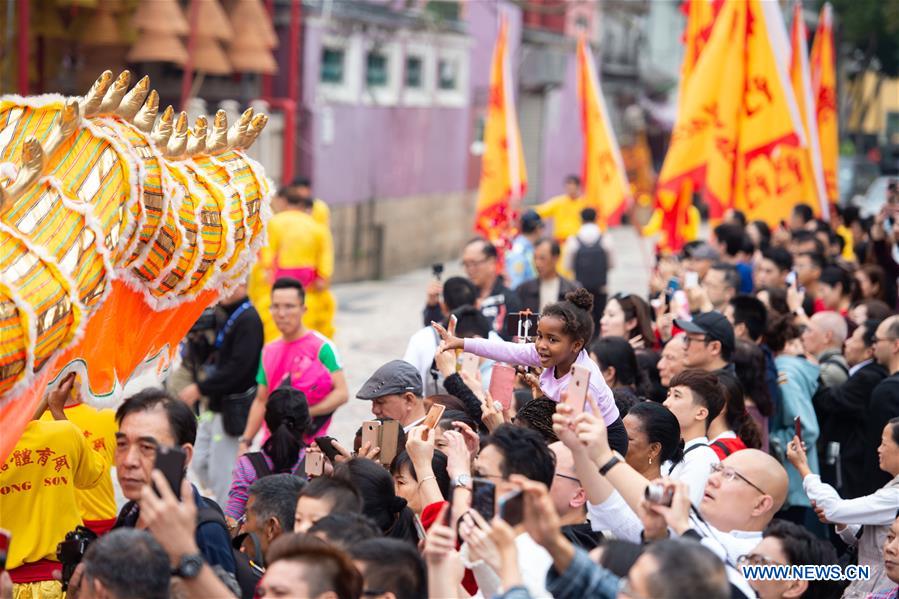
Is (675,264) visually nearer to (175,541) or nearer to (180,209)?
(180,209)

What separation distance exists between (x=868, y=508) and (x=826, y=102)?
12452mm

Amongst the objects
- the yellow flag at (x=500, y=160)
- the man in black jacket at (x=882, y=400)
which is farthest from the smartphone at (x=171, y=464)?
the yellow flag at (x=500, y=160)

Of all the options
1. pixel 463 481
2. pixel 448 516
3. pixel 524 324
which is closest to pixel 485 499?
pixel 448 516

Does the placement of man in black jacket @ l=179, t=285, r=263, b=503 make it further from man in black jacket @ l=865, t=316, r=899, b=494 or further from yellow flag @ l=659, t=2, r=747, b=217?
yellow flag @ l=659, t=2, r=747, b=217

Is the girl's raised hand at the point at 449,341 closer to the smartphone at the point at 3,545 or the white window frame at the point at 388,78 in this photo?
the smartphone at the point at 3,545

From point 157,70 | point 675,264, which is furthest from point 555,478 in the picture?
point 157,70

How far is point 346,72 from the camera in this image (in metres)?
19.6

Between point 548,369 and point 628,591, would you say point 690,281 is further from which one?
point 628,591

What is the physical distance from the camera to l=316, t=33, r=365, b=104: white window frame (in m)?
18.9

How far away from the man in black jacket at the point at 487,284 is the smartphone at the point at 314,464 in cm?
366

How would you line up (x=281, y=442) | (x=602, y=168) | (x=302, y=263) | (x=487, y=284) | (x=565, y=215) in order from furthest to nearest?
(x=565, y=215)
(x=602, y=168)
(x=302, y=263)
(x=487, y=284)
(x=281, y=442)

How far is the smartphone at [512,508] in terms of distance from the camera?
3.60 m

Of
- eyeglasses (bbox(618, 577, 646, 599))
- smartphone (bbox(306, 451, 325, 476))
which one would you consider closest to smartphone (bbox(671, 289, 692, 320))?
smartphone (bbox(306, 451, 325, 476))

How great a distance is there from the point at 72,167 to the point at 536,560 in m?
2.28
